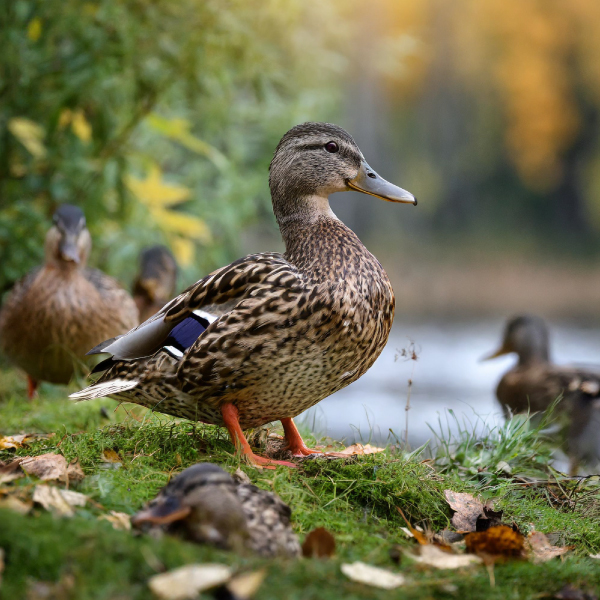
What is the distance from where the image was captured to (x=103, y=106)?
5734 millimetres

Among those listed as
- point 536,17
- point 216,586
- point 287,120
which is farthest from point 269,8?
point 536,17

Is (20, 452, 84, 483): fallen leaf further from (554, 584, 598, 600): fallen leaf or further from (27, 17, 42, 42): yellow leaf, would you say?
(27, 17, 42, 42): yellow leaf

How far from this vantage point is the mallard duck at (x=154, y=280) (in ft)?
18.7

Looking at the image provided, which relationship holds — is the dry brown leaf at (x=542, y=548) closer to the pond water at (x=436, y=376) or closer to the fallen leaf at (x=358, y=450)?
the fallen leaf at (x=358, y=450)

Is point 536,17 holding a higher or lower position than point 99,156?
higher

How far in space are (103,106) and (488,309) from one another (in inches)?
424

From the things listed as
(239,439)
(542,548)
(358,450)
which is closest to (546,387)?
(358,450)

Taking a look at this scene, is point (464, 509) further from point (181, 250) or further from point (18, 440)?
point (181, 250)

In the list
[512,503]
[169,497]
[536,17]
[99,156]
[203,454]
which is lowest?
[512,503]

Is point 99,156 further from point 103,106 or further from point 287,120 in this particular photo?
point 287,120

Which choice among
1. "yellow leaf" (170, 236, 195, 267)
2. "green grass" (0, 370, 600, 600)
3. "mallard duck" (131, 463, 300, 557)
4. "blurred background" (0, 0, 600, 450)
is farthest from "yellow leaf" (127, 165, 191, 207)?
"mallard duck" (131, 463, 300, 557)

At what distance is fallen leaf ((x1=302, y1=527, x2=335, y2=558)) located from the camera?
6.64 feet

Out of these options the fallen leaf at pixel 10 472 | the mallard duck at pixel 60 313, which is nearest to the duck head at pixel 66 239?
the mallard duck at pixel 60 313

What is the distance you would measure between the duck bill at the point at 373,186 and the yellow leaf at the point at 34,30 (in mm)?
→ 3638
